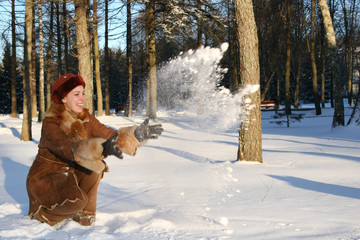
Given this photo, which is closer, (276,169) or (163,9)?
(276,169)

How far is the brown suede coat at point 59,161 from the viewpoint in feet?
9.18

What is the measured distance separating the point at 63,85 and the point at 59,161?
692 mm

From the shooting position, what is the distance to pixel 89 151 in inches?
106

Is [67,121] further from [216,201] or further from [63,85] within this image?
[216,201]

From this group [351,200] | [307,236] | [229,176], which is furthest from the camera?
[229,176]

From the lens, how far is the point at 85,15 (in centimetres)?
958

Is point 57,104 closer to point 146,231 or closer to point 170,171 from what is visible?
point 146,231

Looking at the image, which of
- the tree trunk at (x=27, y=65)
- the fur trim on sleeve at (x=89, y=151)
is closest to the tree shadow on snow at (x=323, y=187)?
the fur trim on sleeve at (x=89, y=151)

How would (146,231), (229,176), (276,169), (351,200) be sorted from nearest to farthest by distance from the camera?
(146,231) → (351,200) → (229,176) → (276,169)

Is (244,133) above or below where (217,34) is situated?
below

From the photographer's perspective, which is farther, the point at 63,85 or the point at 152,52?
the point at 152,52

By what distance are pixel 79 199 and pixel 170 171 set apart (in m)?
3.32

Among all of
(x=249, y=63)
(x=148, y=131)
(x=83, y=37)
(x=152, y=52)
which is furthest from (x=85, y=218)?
(x=152, y=52)

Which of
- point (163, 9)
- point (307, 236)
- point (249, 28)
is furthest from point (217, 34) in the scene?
point (307, 236)
